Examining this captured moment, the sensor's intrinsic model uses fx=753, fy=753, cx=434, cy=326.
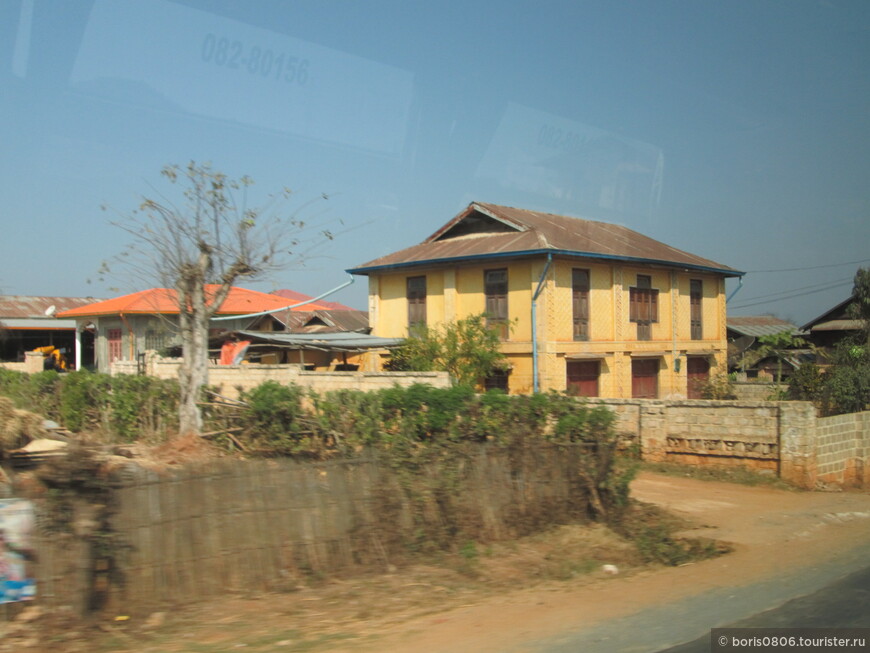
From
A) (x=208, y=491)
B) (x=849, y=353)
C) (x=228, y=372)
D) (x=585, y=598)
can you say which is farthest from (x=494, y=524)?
(x=849, y=353)

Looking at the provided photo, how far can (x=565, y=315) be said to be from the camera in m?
23.8

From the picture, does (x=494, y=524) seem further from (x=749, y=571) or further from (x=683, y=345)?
(x=683, y=345)

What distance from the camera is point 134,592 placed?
624 cm

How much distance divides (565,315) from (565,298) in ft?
1.77

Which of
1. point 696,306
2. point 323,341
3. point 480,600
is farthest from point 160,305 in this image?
point 480,600

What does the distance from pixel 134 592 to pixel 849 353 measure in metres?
20.1

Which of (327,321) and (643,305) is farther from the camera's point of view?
(327,321)

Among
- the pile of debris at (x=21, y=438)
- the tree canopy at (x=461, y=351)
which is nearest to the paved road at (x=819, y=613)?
the pile of debris at (x=21, y=438)

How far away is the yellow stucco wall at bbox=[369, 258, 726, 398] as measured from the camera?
23.5 metres

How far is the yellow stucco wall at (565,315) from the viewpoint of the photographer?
77.0ft

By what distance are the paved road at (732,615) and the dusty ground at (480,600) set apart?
0.67 ft

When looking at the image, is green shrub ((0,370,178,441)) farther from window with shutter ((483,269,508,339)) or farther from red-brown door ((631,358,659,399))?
red-brown door ((631,358,659,399))

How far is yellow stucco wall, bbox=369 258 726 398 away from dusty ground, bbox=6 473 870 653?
41.1ft

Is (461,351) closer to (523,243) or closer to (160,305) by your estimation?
(523,243)
